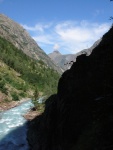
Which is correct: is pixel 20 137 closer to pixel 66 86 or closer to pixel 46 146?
pixel 46 146

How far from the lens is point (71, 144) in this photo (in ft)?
74.7

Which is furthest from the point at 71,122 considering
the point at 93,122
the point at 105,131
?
the point at 105,131

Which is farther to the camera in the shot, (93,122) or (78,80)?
(78,80)

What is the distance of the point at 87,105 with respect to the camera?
23.4 m

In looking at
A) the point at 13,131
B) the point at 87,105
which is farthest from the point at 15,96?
the point at 87,105

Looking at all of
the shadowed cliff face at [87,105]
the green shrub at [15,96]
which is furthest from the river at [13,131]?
the green shrub at [15,96]

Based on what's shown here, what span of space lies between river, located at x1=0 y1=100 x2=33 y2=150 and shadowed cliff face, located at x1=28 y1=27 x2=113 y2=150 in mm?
12928

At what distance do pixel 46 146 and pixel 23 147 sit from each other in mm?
10955

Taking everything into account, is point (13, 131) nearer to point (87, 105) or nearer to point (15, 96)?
point (87, 105)

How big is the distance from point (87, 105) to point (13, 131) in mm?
29690

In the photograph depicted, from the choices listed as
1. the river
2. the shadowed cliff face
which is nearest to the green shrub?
the river

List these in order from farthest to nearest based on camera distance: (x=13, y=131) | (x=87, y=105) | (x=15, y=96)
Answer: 1. (x=15, y=96)
2. (x=13, y=131)
3. (x=87, y=105)

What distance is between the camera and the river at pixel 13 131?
136 ft

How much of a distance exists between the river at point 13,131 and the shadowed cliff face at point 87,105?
12.9 metres
